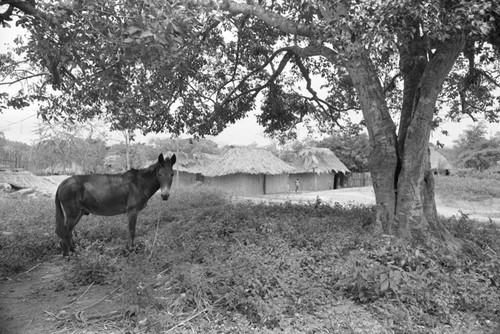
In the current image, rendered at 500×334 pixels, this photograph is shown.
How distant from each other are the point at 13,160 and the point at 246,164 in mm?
21265

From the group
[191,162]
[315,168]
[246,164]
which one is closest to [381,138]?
[246,164]

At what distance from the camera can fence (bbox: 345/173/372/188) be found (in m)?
39.3

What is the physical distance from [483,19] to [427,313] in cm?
392

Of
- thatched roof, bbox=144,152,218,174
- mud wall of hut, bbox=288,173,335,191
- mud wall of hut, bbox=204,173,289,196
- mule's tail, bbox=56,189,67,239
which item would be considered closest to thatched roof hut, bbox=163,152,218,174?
thatched roof, bbox=144,152,218,174

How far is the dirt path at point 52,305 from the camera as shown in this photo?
3.85 meters

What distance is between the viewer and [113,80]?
593 centimetres

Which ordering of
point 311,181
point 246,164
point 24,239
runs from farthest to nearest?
point 311,181, point 246,164, point 24,239

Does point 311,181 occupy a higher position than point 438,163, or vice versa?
point 438,163

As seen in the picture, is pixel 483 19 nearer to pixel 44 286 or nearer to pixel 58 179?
pixel 44 286

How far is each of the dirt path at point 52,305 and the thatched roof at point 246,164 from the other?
23860 millimetres

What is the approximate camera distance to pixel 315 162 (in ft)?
116

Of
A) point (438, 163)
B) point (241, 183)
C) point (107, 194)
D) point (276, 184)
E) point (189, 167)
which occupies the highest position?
point (438, 163)

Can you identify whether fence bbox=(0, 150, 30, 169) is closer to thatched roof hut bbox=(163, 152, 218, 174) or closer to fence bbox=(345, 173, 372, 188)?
thatched roof hut bbox=(163, 152, 218, 174)

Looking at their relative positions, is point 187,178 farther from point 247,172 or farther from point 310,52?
point 310,52
